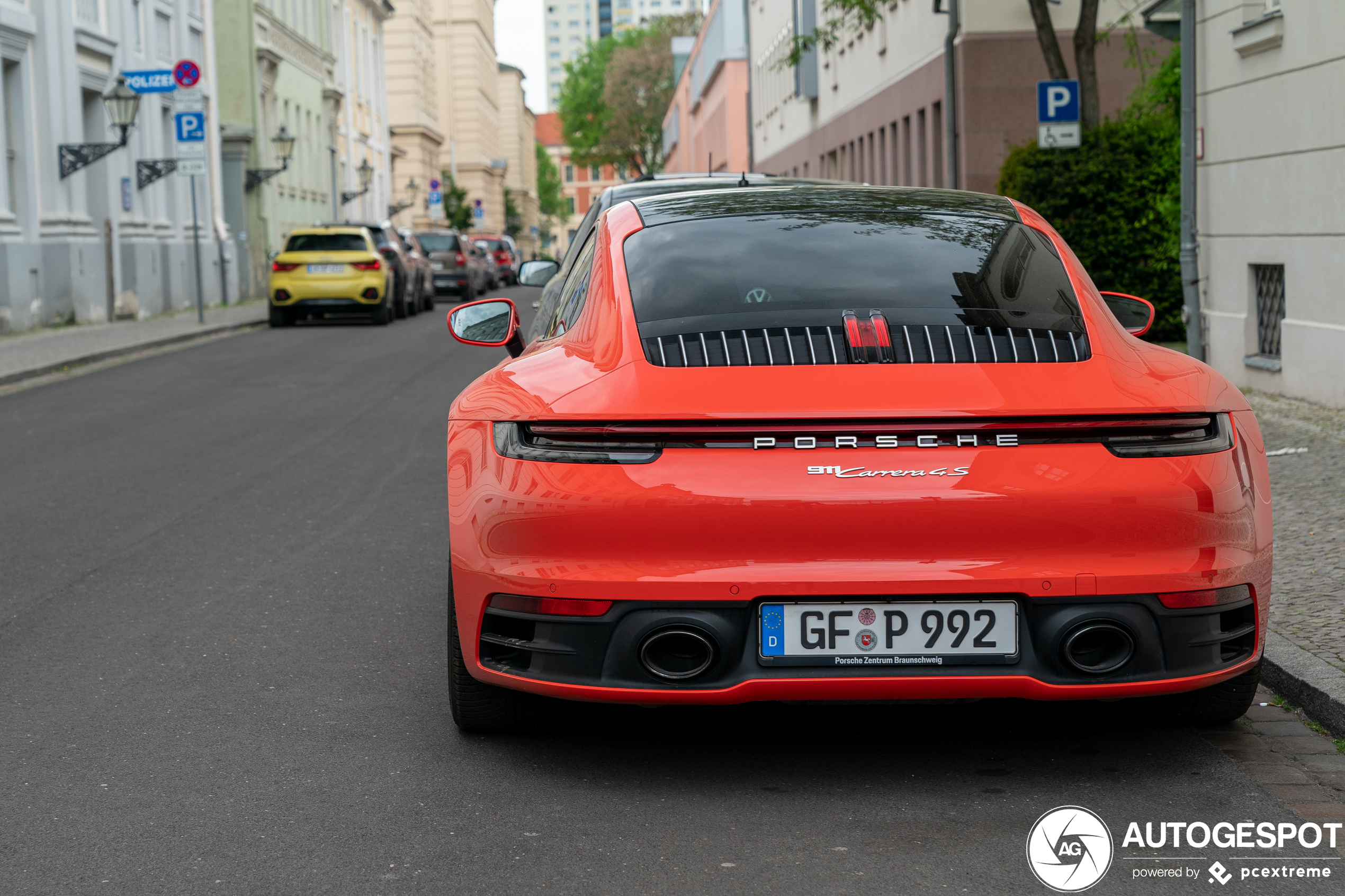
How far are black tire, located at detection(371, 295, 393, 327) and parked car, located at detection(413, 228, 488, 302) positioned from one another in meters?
11.7

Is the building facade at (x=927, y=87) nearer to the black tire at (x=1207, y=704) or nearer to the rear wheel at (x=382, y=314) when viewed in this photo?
the rear wheel at (x=382, y=314)

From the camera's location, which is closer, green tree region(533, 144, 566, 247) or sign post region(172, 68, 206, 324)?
sign post region(172, 68, 206, 324)

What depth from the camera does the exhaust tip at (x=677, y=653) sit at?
3.83m

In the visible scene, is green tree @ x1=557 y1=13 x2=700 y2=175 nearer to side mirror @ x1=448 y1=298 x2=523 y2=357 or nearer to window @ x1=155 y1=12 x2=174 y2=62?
window @ x1=155 y1=12 x2=174 y2=62

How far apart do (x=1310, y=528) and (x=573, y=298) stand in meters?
3.75

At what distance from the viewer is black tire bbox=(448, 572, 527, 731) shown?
4387 millimetres

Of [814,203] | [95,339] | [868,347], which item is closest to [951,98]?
[95,339]

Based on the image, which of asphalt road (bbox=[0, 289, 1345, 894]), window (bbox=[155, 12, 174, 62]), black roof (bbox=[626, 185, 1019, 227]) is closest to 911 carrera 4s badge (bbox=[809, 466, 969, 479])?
asphalt road (bbox=[0, 289, 1345, 894])

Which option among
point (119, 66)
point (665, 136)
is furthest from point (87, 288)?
point (665, 136)

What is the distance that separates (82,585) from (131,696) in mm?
1850

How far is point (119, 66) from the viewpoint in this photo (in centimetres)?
3091

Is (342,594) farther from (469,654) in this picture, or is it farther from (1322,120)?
(1322,120)

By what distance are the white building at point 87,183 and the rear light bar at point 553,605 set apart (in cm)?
2191

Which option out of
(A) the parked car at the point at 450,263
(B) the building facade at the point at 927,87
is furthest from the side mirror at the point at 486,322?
(A) the parked car at the point at 450,263
